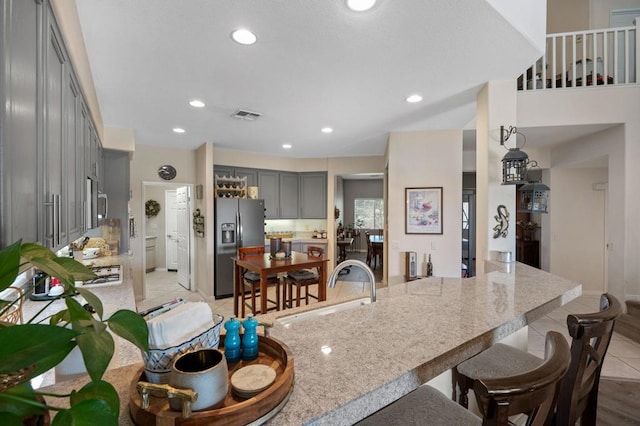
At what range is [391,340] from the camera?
1132 mm

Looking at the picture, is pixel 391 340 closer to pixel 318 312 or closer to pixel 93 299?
pixel 318 312

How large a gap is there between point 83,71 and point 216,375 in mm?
2387

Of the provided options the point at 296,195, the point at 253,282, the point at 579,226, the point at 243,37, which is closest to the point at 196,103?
the point at 243,37

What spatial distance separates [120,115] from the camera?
3.46 metres

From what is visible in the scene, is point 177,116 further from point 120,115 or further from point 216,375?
point 216,375

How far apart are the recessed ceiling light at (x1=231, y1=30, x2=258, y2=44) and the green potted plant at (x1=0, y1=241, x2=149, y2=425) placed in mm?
1847

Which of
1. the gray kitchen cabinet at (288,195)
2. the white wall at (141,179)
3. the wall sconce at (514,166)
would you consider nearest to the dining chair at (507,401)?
the wall sconce at (514,166)

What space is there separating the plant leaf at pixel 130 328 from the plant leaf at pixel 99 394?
0.07m

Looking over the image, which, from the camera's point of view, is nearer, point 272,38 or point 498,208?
point 272,38

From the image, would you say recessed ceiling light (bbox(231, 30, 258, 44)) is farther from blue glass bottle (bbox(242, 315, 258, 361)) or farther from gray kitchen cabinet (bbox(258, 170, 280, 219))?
gray kitchen cabinet (bbox(258, 170, 280, 219))

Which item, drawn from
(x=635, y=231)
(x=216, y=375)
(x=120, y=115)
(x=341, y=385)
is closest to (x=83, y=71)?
(x=120, y=115)

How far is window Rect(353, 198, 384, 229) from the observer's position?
10.6 metres

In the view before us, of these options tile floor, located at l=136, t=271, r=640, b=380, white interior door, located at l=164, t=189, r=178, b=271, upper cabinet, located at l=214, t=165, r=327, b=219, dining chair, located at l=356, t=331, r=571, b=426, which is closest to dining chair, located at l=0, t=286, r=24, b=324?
dining chair, located at l=356, t=331, r=571, b=426

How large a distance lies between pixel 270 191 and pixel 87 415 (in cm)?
598
